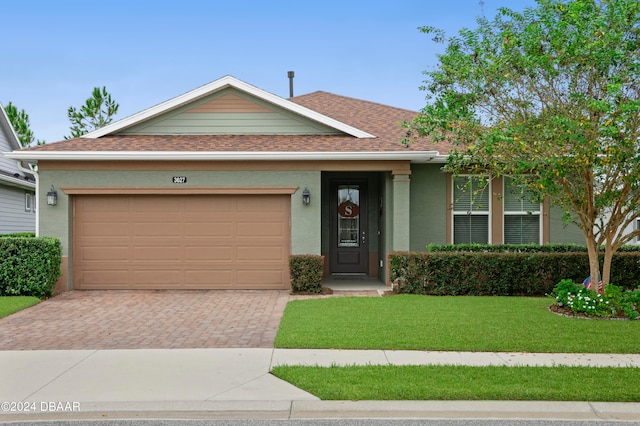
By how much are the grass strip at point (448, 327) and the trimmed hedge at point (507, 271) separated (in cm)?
93

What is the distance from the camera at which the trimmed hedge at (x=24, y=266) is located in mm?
12305

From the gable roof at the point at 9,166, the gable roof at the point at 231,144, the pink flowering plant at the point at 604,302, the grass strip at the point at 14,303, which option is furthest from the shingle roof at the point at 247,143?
the gable roof at the point at 9,166

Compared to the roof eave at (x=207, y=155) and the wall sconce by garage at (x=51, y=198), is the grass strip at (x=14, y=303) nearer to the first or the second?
the wall sconce by garage at (x=51, y=198)

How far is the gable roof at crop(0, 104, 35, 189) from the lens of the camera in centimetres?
2023

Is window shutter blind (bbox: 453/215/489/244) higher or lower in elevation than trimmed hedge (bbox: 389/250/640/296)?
higher

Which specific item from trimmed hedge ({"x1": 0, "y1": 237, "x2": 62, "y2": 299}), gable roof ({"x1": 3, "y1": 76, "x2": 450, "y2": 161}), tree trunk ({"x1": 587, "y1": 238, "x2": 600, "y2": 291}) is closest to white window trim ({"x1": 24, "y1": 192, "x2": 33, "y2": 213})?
gable roof ({"x1": 3, "y1": 76, "x2": 450, "y2": 161})

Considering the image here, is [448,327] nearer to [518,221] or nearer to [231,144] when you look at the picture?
[518,221]

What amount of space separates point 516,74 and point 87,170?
31.9ft

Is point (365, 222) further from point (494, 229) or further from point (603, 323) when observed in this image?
point (603, 323)

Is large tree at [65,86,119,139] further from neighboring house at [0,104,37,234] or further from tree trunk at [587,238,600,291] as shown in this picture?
tree trunk at [587,238,600,291]

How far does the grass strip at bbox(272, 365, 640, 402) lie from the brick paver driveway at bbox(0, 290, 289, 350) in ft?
6.41

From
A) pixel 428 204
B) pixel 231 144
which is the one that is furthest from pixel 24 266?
pixel 428 204

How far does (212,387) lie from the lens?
6.05 meters

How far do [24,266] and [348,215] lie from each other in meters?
8.25
